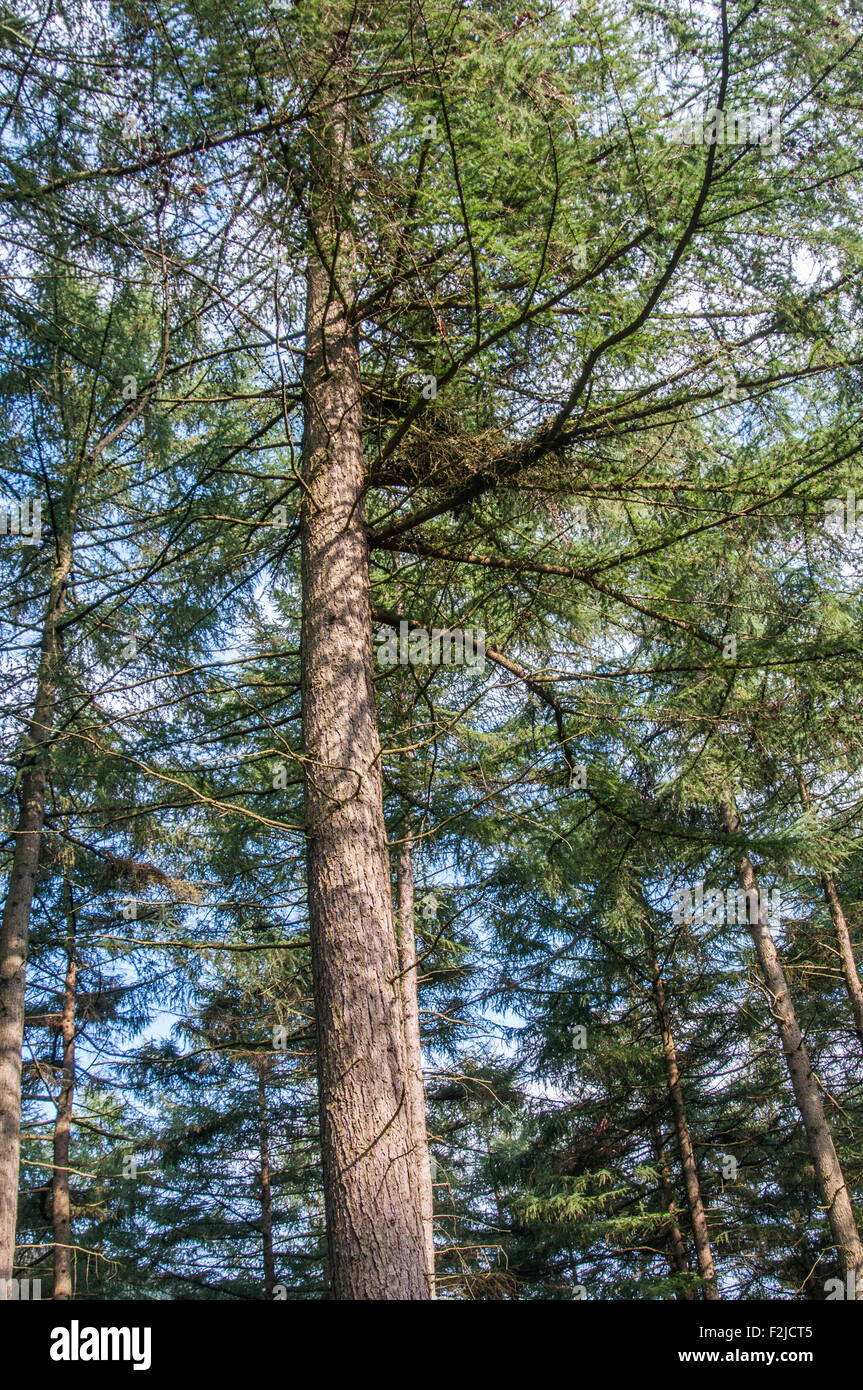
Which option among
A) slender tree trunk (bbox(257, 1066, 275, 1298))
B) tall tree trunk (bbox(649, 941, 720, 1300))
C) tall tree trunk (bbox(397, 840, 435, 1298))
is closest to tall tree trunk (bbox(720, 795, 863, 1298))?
tall tree trunk (bbox(649, 941, 720, 1300))

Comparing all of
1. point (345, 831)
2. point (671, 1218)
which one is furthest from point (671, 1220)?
point (345, 831)

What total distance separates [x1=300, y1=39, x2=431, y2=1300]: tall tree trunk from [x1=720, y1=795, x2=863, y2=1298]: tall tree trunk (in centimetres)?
473

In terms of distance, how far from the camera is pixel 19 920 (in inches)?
288

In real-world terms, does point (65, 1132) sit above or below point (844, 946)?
below

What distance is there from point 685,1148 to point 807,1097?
1733 millimetres

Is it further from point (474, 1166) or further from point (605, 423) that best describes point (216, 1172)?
point (605, 423)

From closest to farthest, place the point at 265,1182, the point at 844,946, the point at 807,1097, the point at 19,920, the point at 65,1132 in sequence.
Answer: the point at 19,920, the point at 807,1097, the point at 844,946, the point at 65,1132, the point at 265,1182

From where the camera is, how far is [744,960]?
35.0 ft

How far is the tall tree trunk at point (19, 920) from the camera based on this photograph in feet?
21.4

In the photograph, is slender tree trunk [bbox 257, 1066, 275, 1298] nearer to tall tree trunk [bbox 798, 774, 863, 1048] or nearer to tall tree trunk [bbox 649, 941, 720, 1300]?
tall tree trunk [bbox 649, 941, 720, 1300]

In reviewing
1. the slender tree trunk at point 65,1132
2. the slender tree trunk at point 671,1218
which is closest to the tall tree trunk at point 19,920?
the slender tree trunk at point 65,1132

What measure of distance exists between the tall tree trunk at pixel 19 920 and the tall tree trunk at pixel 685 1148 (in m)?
6.41

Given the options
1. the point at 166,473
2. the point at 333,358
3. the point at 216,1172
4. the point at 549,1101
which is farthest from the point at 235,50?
the point at 216,1172

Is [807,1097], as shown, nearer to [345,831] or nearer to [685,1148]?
[685,1148]
